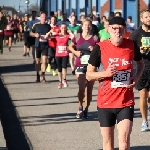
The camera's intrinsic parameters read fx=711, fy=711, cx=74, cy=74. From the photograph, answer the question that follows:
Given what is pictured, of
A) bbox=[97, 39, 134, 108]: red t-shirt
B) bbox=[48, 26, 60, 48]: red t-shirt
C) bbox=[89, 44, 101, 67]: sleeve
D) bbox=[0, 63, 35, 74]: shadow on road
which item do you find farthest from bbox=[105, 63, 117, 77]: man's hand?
bbox=[0, 63, 35, 74]: shadow on road

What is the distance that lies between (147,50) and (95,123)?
165cm

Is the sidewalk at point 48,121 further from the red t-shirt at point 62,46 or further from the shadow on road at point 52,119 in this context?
the red t-shirt at point 62,46

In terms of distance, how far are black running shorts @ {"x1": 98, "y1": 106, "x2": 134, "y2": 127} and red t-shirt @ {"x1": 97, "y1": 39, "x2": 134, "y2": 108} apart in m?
0.05

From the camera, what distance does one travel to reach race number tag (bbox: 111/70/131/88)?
7.81 m

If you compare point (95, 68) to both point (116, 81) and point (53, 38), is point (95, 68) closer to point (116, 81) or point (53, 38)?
point (116, 81)

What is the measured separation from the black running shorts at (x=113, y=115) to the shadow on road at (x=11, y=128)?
7.98 feet

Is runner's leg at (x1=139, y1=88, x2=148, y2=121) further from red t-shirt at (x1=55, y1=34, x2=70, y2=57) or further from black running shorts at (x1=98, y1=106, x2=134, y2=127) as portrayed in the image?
red t-shirt at (x1=55, y1=34, x2=70, y2=57)

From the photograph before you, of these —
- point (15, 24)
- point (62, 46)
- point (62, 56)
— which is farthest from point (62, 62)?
point (15, 24)

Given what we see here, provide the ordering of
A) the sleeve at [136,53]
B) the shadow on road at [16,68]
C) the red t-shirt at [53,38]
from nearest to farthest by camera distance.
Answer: the sleeve at [136,53] < the red t-shirt at [53,38] < the shadow on road at [16,68]

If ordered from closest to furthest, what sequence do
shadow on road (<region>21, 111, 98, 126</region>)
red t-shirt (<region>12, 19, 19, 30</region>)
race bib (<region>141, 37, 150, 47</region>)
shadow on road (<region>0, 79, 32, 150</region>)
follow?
shadow on road (<region>0, 79, 32, 150</region>)
race bib (<region>141, 37, 150, 47</region>)
shadow on road (<region>21, 111, 98, 126</region>)
red t-shirt (<region>12, 19, 19, 30</region>)

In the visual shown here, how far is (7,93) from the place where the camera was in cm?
1769

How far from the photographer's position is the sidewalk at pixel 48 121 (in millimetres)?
10421

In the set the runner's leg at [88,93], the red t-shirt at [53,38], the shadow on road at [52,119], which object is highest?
the red t-shirt at [53,38]

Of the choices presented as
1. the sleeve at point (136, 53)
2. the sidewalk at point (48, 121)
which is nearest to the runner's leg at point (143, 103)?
the sidewalk at point (48, 121)
